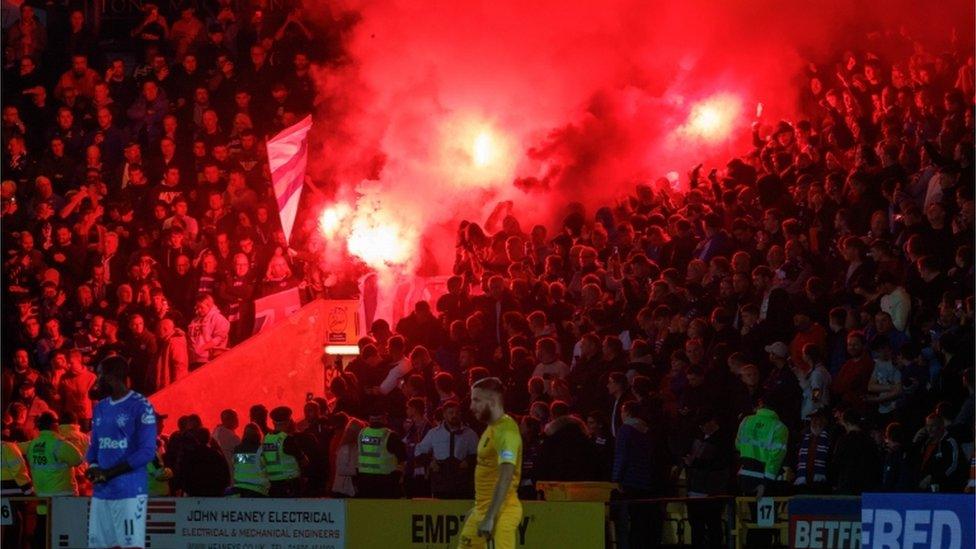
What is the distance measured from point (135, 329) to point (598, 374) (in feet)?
26.6

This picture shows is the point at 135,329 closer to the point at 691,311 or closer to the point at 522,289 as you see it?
the point at 522,289

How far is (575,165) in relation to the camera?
23.0 m

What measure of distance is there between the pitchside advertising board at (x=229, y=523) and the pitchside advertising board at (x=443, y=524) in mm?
258

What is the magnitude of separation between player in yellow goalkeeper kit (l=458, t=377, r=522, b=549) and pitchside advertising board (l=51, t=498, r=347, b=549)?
4436 mm

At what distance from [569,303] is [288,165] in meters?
7.06

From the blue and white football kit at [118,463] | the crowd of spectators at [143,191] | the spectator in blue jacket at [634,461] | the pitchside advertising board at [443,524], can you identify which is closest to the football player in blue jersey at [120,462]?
the blue and white football kit at [118,463]

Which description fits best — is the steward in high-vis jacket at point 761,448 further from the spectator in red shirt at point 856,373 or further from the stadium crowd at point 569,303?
the spectator in red shirt at point 856,373

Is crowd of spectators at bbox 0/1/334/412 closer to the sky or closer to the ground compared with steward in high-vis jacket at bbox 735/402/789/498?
closer to the sky

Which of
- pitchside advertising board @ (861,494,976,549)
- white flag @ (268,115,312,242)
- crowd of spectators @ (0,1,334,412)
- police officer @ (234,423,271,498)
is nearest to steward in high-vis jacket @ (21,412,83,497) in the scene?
police officer @ (234,423,271,498)

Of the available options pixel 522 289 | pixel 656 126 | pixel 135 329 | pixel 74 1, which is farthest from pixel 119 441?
pixel 74 1

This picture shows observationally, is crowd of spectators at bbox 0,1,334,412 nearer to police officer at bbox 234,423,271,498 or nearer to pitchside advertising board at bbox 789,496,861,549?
police officer at bbox 234,423,271,498

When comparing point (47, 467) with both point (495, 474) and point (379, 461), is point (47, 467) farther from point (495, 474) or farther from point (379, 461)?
point (495, 474)

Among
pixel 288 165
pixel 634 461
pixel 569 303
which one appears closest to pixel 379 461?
pixel 634 461

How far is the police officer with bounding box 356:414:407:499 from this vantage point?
54.6 feet
